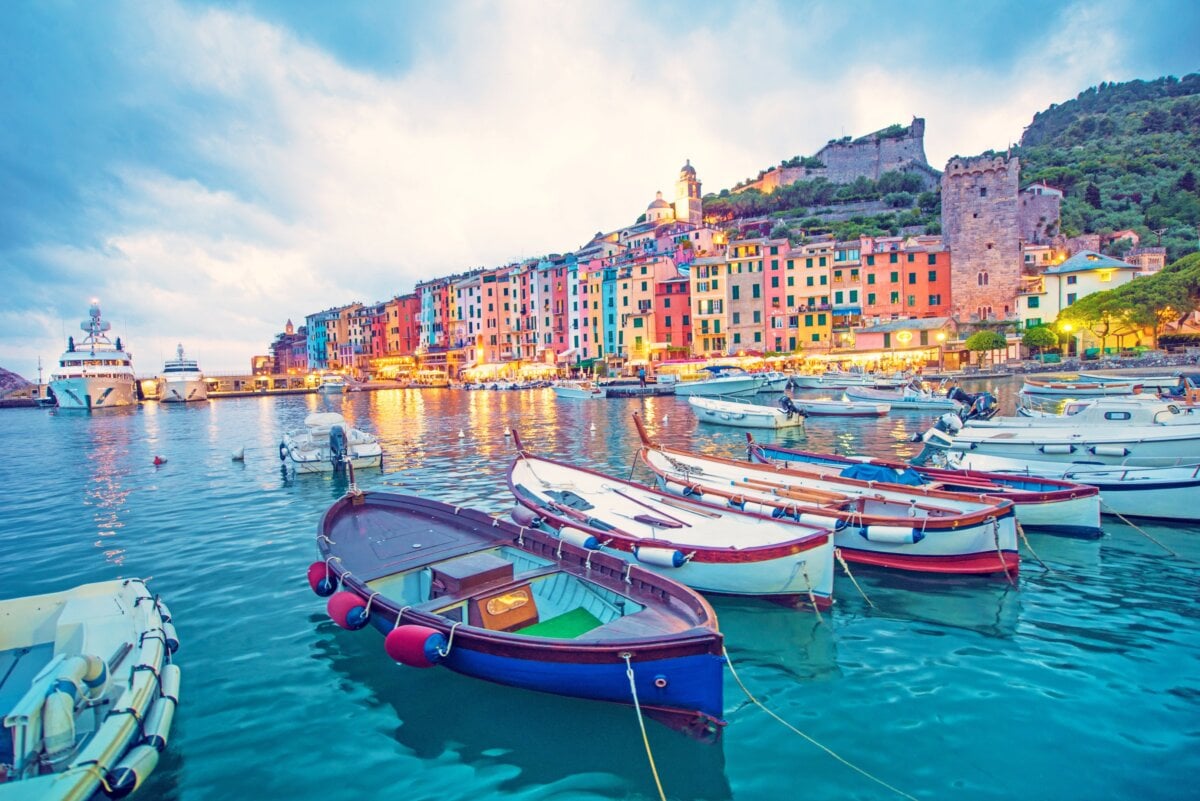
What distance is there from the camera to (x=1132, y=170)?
91.4 metres

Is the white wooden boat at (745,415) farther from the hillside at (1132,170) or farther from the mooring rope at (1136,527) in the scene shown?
the hillside at (1132,170)

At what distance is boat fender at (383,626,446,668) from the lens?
21.1ft

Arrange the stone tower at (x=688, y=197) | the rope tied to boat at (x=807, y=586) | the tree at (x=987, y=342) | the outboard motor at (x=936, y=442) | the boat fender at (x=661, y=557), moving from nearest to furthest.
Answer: the rope tied to boat at (x=807, y=586) < the boat fender at (x=661, y=557) < the outboard motor at (x=936, y=442) < the tree at (x=987, y=342) < the stone tower at (x=688, y=197)

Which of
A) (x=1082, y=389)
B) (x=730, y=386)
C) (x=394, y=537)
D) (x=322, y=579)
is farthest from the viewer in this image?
(x=730, y=386)

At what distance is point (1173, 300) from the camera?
51719 millimetres

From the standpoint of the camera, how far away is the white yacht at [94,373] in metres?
74.6

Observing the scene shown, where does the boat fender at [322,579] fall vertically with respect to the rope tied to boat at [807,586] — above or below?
above

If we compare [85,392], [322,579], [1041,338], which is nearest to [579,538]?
[322,579]

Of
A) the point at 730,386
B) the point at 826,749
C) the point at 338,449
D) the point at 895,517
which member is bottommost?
the point at 826,749

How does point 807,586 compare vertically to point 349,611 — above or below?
below

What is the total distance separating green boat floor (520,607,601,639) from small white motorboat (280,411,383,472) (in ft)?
56.4

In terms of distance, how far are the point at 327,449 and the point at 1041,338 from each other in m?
66.0

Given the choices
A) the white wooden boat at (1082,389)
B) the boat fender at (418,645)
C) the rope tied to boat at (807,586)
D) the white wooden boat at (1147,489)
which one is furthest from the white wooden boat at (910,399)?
the boat fender at (418,645)

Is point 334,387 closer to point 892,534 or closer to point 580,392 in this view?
point 580,392
